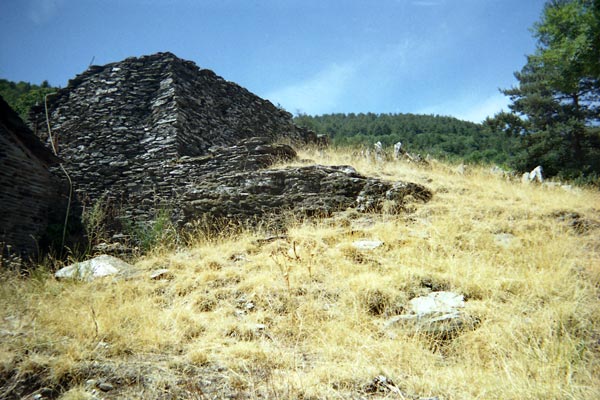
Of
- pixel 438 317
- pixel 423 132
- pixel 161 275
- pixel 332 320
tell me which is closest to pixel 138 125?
pixel 161 275

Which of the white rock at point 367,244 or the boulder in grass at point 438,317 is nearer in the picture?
the boulder in grass at point 438,317

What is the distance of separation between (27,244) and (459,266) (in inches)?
345

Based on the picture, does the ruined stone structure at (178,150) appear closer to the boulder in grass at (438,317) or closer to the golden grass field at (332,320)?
the golden grass field at (332,320)

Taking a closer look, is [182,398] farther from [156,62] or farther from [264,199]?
[156,62]

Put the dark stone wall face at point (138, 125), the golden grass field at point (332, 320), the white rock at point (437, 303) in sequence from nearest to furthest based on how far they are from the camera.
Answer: the golden grass field at point (332, 320), the white rock at point (437, 303), the dark stone wall face at point (138, 125)

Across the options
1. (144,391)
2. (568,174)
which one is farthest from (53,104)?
(568,174)

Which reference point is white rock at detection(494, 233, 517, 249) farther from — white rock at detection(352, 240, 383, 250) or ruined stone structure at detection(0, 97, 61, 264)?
ruined stone structure at detection(0, 97, 61, 264)

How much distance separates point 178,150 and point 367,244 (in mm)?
6227

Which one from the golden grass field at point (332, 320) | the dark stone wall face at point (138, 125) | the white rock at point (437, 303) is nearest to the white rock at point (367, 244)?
the golden grass field at point (332, 320)

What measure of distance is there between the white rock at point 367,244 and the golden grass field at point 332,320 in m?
0.12

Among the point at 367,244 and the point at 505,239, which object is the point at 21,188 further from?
the point at 505,239

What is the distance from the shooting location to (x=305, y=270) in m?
4.08

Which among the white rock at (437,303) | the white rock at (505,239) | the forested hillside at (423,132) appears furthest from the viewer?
the forested hillside at (423,132)

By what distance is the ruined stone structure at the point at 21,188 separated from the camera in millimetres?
6504
